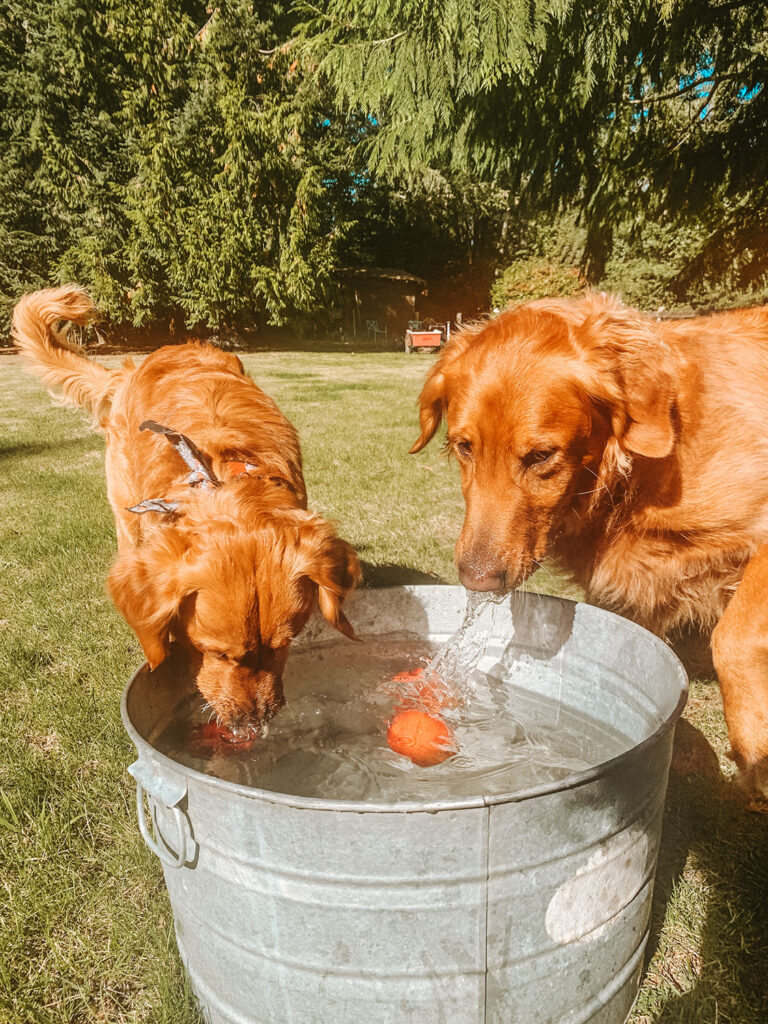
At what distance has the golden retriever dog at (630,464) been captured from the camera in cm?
235

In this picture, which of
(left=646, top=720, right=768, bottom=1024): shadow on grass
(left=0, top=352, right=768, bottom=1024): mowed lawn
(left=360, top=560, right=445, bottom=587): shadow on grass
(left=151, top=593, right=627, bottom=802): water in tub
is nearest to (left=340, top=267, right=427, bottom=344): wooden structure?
(left=360, top=560, right=445, bottom=587): shadow on grass

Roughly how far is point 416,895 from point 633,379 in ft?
6.12

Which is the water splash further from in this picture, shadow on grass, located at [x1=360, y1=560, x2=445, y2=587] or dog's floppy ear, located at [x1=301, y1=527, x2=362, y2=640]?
shadow on grass, located at [x1=360, y1=560, x2=445, y2=587]

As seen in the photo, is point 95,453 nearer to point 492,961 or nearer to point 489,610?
point 489,610

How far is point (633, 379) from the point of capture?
251cm

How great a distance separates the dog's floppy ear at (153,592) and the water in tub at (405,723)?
32 centimetres

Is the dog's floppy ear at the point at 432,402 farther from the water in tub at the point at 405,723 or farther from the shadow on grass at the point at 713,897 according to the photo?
the shadow on grass at the point at 713,897

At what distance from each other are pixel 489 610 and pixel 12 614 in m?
3.10

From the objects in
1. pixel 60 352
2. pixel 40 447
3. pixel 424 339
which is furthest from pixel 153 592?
pixel 424 339

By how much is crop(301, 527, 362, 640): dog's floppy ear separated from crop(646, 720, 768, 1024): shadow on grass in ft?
4.53

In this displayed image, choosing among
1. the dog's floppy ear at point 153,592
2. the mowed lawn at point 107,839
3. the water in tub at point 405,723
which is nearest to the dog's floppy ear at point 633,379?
the water in tub at point 405,723

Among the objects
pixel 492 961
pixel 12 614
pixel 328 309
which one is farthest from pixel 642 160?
pixel 328 309

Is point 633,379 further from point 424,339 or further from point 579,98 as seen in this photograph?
point 424,339

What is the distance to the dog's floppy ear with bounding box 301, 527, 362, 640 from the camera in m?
2.57
